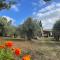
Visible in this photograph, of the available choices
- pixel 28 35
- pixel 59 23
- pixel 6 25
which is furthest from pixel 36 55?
pixel 6 25

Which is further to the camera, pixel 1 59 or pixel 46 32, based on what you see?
pixel 46 32

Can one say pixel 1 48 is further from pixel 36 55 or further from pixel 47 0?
pixel 47 0

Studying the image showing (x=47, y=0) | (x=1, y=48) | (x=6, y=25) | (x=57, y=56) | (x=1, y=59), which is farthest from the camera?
(x=6, y=25)

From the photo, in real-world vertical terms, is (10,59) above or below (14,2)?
below

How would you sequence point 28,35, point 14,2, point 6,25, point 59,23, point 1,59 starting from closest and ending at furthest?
1. point 1,59
2. point 14,2
3. point 28,35
4. point 59,23
5. point 6,25

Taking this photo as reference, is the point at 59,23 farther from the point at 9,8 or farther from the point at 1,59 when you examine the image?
the point at 1,59

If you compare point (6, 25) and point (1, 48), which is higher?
point (6, 25)

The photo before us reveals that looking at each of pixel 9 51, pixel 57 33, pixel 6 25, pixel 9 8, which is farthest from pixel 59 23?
pixel 9 51

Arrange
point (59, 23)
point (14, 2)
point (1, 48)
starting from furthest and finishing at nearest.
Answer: point (59, 23), point (14, 2), point (1, 48)

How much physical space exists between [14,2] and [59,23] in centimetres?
3550

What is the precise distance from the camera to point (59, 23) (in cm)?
4975

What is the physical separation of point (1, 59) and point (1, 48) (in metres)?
0.47

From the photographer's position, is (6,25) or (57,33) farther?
(6,25)

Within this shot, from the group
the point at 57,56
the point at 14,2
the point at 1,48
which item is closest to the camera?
the point at 1,48
